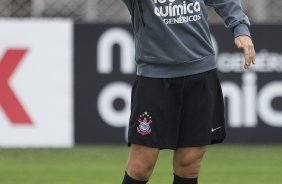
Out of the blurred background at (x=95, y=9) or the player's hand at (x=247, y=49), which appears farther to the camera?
the blurred background at (x=95, y=9)

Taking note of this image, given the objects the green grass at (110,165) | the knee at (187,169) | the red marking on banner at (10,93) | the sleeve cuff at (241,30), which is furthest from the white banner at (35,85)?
the sleeve cuff at (241,30)

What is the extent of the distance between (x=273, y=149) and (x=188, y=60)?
15.8ft

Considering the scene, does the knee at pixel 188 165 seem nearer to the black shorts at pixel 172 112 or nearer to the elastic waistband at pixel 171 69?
the black shorts at pixel 172 112

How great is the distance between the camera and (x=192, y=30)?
5059 mm

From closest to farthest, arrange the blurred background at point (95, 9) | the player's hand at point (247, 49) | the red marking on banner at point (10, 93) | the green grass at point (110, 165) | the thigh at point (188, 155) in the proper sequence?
the player's hand at point (247, 49) → the thigh at point (188, 155) → the green grass at point (110, 165) → the red marking on banner at point (10, 93) → the blurred background at point (95, 9)

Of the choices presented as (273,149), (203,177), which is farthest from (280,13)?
(203,177)

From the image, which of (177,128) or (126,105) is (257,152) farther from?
(177,128)

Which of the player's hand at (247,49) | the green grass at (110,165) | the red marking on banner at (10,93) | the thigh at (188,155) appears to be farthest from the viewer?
the red marking on banner at (10,93)

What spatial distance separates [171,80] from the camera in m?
5.10

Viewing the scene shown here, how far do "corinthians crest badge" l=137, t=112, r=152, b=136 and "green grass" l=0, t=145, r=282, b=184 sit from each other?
2.46 metres

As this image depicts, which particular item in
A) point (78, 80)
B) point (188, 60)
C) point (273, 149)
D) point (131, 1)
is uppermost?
point (131, 1)

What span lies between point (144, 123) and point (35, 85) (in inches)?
194

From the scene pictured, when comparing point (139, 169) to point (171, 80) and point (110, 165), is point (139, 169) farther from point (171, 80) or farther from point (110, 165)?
point (110, 165)

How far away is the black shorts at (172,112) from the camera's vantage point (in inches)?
199
